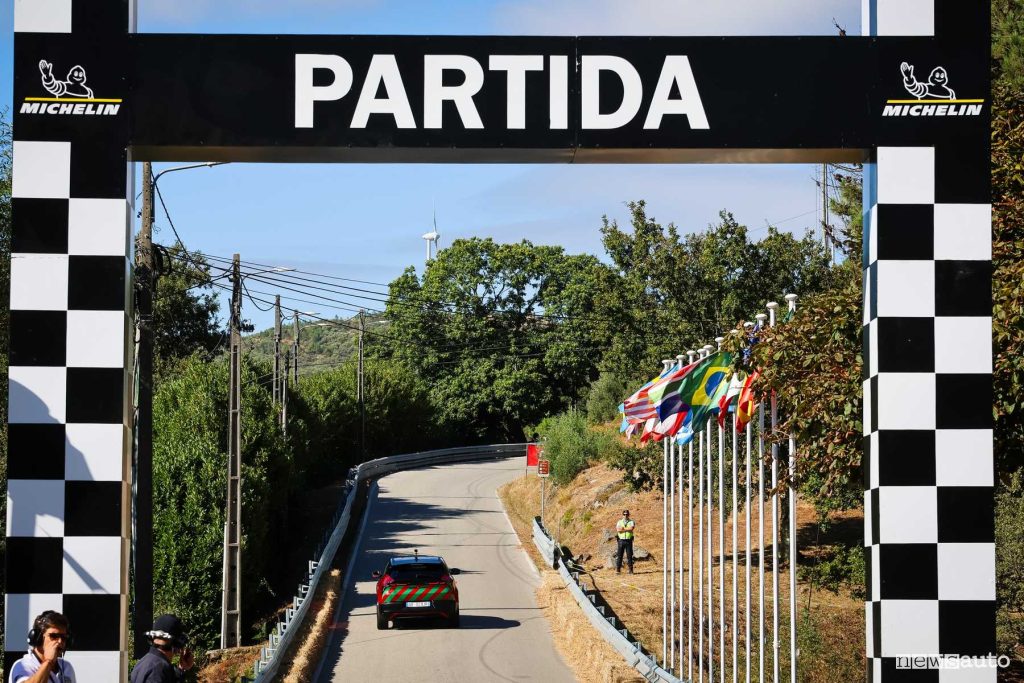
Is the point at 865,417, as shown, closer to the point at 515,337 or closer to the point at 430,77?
the point at 430,77

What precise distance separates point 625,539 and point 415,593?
776cm

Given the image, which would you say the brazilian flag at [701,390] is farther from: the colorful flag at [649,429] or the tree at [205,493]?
the tree at [205,493]

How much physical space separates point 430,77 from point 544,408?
69221mm

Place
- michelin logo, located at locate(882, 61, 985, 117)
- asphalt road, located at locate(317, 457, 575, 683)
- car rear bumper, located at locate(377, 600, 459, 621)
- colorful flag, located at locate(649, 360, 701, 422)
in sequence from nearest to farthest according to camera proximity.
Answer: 1. michelin logo, located at locate(882, 61, 985, 117)
2. colorful flag, located at locate(649, 360, 701, 422)
3. asphalt road, located at locate(317, 457, 575, 683)
4. car rear bumper, located at locate(377, 600, 459, 621)

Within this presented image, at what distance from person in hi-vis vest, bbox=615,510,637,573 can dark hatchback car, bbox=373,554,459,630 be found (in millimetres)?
6621

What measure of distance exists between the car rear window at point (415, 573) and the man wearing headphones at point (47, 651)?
67.5 feet

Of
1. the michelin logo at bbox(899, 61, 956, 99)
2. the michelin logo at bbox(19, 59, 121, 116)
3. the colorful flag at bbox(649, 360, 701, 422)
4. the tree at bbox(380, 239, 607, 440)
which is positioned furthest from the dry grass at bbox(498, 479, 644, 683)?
the tree at bbox(380, 239, 607, 440)

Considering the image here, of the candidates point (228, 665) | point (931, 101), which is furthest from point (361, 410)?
point (931, 101)

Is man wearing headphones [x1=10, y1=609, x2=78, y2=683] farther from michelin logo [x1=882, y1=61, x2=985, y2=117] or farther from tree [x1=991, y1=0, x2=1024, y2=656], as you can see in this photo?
tree [x1=991, y1=0, x2=1024, y2=656]

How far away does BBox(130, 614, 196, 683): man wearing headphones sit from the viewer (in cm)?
681

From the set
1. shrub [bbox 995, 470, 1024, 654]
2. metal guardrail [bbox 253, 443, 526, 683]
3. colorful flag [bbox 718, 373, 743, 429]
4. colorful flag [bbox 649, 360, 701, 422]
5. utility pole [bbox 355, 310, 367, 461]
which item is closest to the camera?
colorful flag [bbox 718, 373, 743, 429]

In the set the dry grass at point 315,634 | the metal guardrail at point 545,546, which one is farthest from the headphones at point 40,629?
the metal guardrail at point 545,546

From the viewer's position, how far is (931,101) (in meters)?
7.04

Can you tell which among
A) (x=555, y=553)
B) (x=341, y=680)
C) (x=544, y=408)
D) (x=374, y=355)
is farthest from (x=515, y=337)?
(x=341, y=680)
